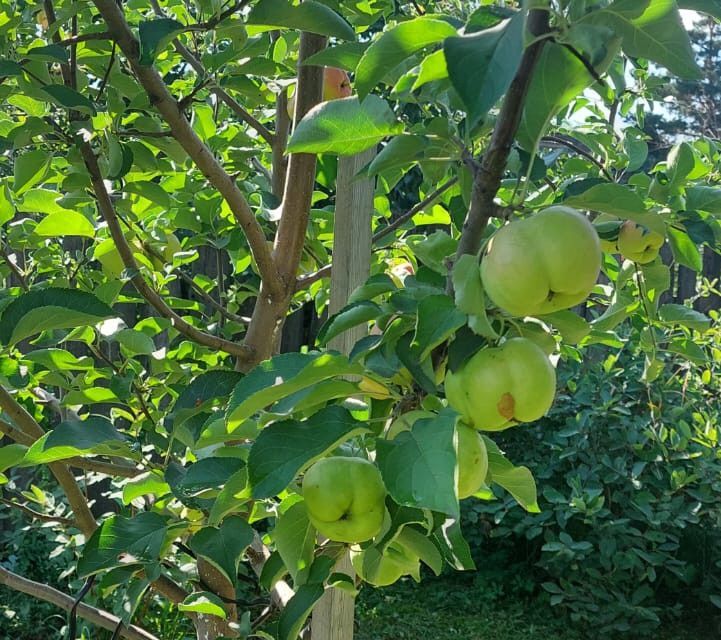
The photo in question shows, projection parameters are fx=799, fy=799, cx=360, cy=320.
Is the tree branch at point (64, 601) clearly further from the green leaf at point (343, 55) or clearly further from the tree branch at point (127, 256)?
the green leaf at point (343, 55)

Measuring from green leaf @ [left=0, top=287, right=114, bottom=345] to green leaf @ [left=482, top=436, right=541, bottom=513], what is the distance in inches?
16.0

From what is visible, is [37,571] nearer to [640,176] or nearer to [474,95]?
[640,176]

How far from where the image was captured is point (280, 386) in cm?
60

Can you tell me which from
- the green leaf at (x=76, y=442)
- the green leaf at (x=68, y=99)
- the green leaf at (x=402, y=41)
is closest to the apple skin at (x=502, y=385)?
the green leaf at (x=402, y=41)

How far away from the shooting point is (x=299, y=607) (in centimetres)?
71

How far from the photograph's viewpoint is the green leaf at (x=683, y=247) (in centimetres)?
84

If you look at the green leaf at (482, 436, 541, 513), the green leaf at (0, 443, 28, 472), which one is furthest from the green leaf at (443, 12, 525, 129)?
the green leaf at (0, 443, 28, 472)

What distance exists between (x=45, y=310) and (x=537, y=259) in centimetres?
51

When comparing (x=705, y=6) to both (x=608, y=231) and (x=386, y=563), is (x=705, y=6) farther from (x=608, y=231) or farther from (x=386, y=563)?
(x=386, y=563)

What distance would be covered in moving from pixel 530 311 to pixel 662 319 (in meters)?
0.51

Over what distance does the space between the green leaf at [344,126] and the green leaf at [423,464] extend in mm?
234

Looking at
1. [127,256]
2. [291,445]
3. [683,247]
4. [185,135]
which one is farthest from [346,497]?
[127,256]

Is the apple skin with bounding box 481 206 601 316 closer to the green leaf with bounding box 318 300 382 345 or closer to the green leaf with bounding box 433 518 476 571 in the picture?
the green leaf with bounding box 318 300 382 345

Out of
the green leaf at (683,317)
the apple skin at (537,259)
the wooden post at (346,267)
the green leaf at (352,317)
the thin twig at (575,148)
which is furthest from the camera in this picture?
the wooden post at (346,267)
